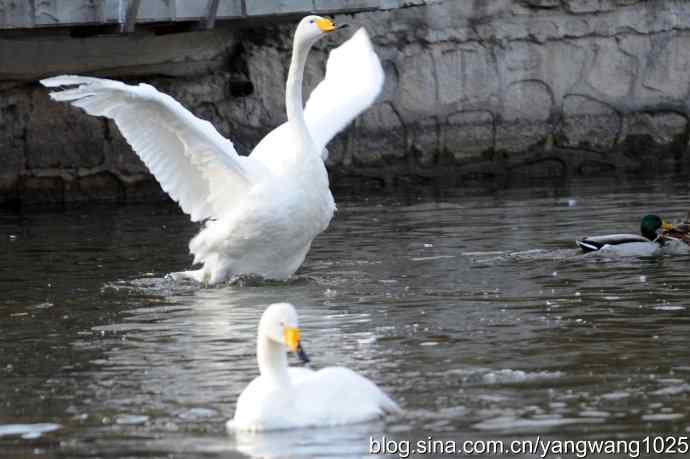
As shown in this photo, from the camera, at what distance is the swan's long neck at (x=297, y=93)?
11.0 metres

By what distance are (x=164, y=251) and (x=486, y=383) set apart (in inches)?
258

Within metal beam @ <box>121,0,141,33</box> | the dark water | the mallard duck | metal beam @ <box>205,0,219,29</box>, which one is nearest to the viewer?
the dark water

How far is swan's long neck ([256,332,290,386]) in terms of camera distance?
21.2 ft

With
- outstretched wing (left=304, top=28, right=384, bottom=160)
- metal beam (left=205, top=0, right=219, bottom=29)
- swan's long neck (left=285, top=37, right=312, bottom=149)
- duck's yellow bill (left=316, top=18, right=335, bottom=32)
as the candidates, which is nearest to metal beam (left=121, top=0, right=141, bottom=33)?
metal beam (left=205, top=0, right=219, bottom=29)

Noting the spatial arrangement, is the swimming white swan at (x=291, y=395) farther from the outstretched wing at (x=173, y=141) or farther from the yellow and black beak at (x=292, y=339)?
the outstretched wing at (x=173, y=141)

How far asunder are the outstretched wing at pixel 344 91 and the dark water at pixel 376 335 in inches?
41.3

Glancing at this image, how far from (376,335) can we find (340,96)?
4031 mm

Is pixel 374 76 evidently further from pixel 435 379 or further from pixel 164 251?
pixel 435 379

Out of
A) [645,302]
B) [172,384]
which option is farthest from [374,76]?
[172,384]

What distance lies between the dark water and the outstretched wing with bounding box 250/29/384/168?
0.97 meters

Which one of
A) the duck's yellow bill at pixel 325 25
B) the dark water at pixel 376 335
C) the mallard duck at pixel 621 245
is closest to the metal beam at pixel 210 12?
the dark water at pixel 376 335

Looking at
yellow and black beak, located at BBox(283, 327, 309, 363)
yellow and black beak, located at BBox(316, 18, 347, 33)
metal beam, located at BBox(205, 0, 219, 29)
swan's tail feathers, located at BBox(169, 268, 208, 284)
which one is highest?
yellow and black beak, located at BBox(316, 18, 347, 33)

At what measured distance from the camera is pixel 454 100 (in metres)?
19.8

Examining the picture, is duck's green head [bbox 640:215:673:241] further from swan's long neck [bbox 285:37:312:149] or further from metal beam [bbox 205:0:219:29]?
metal beam [bbox 205:0:219:29]
